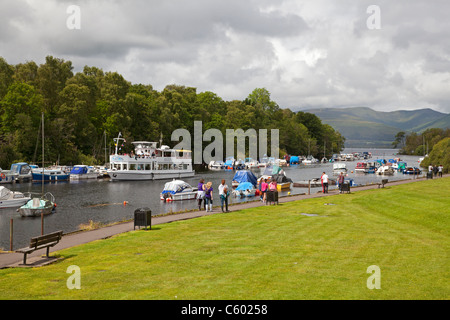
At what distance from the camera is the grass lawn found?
40.5 feet

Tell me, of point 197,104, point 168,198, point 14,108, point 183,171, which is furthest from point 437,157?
point 14,108

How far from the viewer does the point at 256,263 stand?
50.6 ft

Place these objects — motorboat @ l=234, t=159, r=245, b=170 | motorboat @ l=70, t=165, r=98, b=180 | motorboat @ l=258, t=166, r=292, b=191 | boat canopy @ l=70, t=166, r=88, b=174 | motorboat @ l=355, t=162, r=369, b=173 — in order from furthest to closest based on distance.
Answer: motorboat @ l=234, t=159, r=245, b=170
motorboat @ l=355, t=162, r=369, b=173
boat canopy @ l=70, t=166, r=88, b=174
motorboat @ l=70, t=165, r=98, b=180
motorboat @ l=258, t=166, r=292, b=191

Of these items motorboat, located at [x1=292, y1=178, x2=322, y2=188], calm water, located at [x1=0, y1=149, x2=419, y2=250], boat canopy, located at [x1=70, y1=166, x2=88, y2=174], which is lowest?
calm water, located at [x1=0, y1=149, x2=419, y2=250]

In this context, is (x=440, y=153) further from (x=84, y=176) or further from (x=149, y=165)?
(x=84, y=176)

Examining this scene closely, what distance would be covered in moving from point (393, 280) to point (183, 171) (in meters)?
90.9

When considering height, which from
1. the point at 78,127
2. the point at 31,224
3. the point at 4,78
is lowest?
the point at 31,224

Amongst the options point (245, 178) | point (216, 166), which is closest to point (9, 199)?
point (245, 178)

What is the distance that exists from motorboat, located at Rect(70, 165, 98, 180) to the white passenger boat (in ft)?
14.3

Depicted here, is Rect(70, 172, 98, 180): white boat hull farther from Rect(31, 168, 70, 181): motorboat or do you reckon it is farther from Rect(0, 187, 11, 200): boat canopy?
Rect(0, 187, 11, 200): boat canopy

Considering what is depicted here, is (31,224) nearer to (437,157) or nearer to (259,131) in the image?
(437,157)

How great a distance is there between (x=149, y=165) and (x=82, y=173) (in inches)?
575

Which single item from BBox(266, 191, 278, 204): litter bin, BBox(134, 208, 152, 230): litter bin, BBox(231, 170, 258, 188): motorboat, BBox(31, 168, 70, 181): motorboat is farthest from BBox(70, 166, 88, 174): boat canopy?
BBox(134, 208, 152, 230): litter bin

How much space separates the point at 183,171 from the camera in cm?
10281
